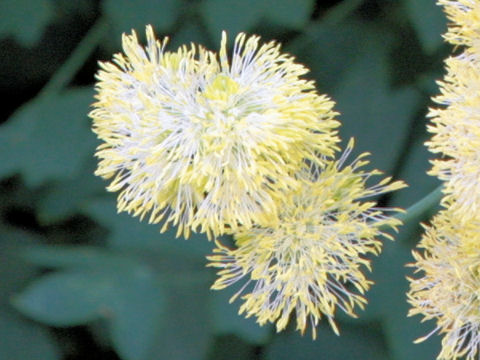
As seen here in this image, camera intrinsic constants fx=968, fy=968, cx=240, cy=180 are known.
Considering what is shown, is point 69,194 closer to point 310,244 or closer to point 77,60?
point 77,60

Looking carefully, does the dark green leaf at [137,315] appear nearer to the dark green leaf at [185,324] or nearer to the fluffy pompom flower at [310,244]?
the dark green leaf at [185,324]

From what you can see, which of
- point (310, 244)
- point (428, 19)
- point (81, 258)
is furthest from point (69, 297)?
point (428, 19)

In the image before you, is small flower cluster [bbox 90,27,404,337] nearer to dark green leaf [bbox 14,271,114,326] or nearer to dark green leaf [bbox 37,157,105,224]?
dark green leaf [bbox 14,271,114,326]

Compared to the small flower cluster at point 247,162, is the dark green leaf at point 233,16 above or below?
above

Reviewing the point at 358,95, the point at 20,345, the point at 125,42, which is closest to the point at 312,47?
the point at 358,95

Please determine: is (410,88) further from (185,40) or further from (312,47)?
(185,40)

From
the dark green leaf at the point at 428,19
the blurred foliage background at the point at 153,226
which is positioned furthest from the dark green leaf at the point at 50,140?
the dark green leaf at the point at 428,19
